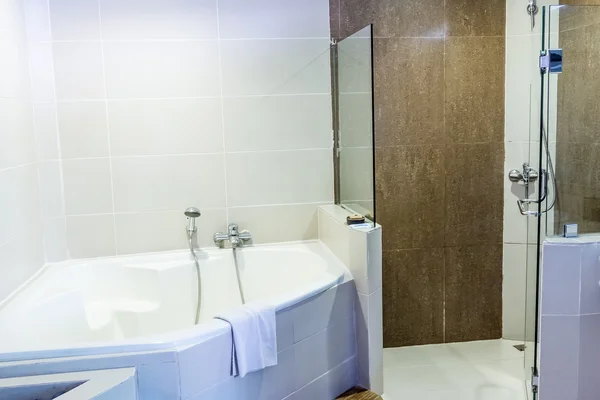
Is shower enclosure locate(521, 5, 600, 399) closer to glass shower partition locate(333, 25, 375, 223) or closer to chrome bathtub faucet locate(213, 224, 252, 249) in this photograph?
glass shower partition locate(333, 25, 375, 223)

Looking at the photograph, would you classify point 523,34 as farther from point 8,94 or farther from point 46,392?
point 46,392

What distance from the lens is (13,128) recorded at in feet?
8.09

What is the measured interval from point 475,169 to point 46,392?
2.52m

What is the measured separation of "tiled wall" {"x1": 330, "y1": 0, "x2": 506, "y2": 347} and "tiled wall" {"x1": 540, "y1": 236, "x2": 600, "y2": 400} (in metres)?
→ 1.07

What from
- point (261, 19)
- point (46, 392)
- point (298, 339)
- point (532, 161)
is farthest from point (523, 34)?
point (46, 392)

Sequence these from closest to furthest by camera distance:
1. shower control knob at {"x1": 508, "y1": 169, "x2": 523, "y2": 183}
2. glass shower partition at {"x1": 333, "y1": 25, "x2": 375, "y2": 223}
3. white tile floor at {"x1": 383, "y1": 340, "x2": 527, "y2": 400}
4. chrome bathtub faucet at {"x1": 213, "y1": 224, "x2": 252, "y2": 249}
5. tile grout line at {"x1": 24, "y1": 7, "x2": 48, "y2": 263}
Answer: glass shower partition at {"x1": 333, "y1": 25, "x2": 375, "y2": 223}
white tile floor at {"x1": 383, "y1": 340, "x2": 527, "y2": 400}
tile grout line at {"x1": 24, "y1": 7, "x2": 48, "y2": 263}
chrome bathtub faucet at {"x1": 213, "y1": 224, "x2": 252, "y2": 249}
shower control knob at {"x1": 508, "y1": 169, "x2": 523, "y2": 183}

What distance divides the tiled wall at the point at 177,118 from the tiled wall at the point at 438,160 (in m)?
0.36

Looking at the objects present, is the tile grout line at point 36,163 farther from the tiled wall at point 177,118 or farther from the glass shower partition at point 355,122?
the glass shower partition at point 355,122

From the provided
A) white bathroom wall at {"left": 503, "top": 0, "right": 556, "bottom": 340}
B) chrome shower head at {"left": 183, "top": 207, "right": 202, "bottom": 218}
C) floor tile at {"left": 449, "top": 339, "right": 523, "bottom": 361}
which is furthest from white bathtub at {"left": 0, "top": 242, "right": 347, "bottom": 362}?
white bathroom wall at {"left": 503, "top": 0, "right": 556, "bottom": 340}

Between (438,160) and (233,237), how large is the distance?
1.28 meters

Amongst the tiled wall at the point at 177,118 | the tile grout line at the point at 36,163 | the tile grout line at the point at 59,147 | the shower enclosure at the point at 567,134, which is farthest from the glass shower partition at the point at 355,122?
the tile grout line at the point at 36,163

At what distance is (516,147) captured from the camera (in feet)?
10.5

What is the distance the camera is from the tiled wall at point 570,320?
2176mm

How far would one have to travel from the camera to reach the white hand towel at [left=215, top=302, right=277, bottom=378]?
1.97 metres
